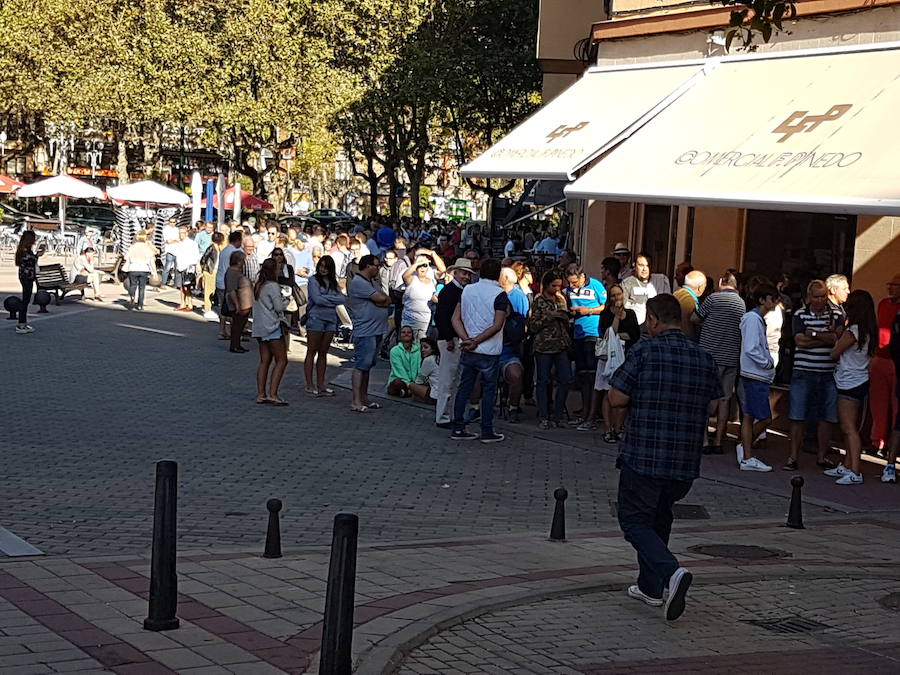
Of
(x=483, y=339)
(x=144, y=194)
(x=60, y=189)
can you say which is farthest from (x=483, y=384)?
(x=144, y=194)

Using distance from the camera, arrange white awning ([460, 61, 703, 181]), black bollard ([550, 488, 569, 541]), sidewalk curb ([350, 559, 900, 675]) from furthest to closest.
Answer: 1. white awning ([460, 61, 703, 181])
2. black bollard ([550, 488, 569, 541])
3. sidewalk curb ([350, 559, 900, 675])

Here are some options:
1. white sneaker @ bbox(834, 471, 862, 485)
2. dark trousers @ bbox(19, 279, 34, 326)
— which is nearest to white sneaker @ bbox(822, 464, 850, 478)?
white sneaker @ bbox(834, 471, 862, 485)

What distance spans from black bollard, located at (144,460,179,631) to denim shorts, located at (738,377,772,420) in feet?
24.7

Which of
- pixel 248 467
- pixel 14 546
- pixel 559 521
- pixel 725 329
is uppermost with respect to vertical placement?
pixel 725 329

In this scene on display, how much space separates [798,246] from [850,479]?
Answer: 3718 millimetres

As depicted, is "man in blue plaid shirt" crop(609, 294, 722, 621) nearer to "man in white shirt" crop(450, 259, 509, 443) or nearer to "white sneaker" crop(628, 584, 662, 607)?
"white sneaker" crop(628, 584, 662, 607)

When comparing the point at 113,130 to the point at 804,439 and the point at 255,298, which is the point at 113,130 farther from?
the point at 804,439

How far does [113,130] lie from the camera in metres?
56.5

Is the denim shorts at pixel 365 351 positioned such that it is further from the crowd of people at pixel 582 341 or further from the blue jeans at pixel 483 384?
the blue jeans at pixel 483 384

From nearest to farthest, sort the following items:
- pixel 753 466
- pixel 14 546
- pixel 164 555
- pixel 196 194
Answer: pixel 164 555 < pixel 14 546 < pixel 753 466 < pixel 196 194

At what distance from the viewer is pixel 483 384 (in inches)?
535

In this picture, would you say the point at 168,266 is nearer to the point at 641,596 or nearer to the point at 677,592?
the point at 641,596

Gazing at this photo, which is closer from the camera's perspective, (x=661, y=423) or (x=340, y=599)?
(x=340, y=599)

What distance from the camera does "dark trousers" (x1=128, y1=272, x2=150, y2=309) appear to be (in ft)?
82.3
